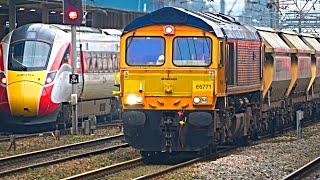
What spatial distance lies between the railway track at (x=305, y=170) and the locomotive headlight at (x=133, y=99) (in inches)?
151

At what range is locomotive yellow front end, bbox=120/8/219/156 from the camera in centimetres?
1706

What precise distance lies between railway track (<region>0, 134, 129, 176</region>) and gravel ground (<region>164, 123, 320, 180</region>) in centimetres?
324

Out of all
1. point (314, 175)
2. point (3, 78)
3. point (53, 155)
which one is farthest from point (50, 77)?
point (314, 175)

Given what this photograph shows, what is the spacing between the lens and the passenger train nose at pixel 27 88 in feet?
80.2

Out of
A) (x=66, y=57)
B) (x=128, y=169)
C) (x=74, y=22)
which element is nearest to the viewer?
(x=128, y=169)

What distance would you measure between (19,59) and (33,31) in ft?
3.34

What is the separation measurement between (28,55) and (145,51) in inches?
322

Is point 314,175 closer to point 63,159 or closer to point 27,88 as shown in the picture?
point 63,159

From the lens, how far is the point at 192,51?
56.7 ft

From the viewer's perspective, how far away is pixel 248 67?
20.1 meters

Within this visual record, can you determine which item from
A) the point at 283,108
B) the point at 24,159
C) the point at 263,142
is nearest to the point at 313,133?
the point at 283,108

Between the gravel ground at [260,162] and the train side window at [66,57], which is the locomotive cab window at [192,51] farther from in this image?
the train side window at [66,57]

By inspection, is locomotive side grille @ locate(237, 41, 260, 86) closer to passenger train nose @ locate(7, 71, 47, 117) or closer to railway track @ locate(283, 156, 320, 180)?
railway track @ locate(283, 156, 320, 180)

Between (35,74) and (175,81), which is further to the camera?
(35,74)
